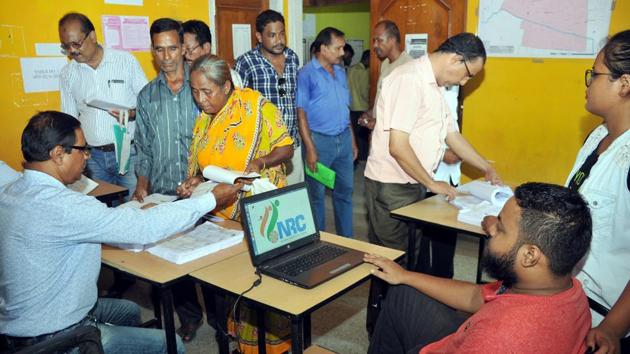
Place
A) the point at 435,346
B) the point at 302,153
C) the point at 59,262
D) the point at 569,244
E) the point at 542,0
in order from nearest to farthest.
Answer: the point at 569,244
the point at 435,346
the point at 59,262
the point at 542,0
the point at 302,153

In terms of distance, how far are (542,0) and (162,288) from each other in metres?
3.70

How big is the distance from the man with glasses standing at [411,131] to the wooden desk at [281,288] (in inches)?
26.0

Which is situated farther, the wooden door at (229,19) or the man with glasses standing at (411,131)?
the wooden door at (229,19)

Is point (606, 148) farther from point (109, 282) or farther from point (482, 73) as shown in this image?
point (109, 282)

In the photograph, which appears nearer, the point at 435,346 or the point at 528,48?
the point at 435,346

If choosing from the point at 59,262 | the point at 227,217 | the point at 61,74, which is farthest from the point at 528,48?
the point at 59,262

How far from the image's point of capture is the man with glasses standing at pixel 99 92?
3457 millimetres

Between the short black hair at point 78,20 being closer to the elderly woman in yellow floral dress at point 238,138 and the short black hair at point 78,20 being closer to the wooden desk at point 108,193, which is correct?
the wooden desk at point 108,193

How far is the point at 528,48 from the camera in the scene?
4.23m

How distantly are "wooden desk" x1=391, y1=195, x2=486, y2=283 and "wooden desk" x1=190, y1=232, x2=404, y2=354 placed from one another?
48cm

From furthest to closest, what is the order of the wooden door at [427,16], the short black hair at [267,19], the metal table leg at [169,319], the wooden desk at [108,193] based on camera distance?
the wooden door at [427,16], the short black hair at [267,19], the wooden desk at [108,193], the metal table leg at [169,319]

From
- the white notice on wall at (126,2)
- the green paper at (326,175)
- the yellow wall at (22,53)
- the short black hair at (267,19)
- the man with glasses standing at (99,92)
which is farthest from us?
the white notice on wall at (126,2)

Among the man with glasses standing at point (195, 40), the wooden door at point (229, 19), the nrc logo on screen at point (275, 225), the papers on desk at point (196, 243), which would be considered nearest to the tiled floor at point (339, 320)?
the papers on desk at point (196, 243)

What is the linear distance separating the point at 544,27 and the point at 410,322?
3.20m
